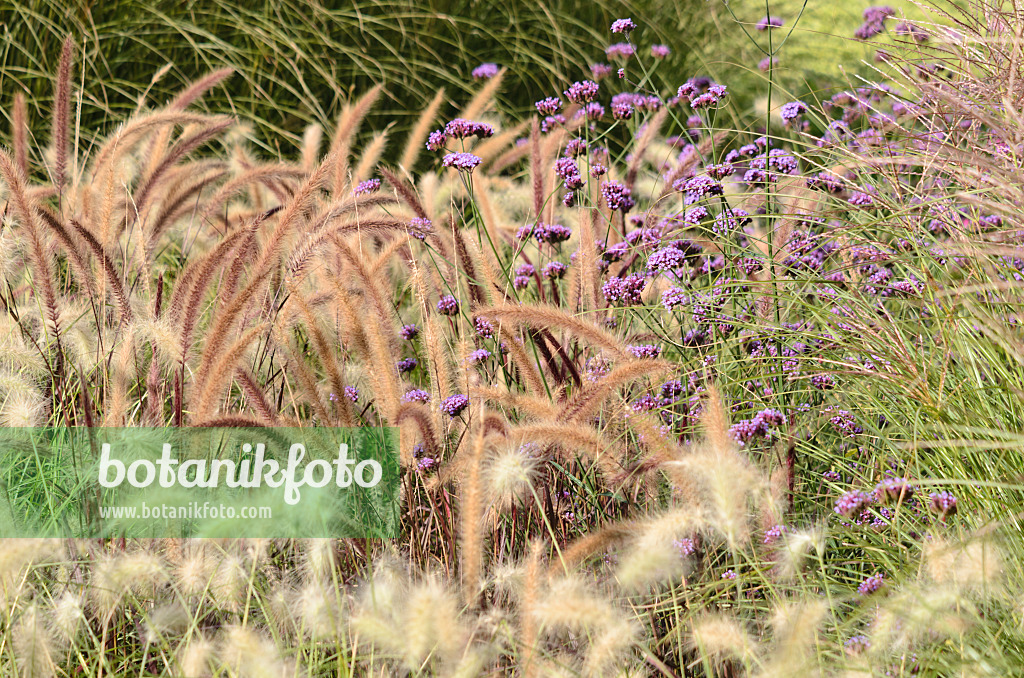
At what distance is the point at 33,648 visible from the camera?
141 cm

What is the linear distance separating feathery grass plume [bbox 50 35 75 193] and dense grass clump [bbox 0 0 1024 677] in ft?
0.04

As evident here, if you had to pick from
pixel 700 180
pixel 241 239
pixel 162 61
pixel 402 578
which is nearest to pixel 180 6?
pixel 162 61

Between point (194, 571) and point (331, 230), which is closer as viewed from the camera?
point (194, 571)

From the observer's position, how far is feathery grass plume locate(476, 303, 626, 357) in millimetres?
1659

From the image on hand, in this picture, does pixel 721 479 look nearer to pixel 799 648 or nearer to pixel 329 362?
pixel 799 648

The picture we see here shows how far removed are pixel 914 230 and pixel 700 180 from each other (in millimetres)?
435

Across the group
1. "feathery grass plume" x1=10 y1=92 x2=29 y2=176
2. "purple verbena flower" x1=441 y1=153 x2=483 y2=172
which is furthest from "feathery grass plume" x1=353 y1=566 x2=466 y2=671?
"feathery grass plume" x1=10 y1=92 x2=29 y2=176

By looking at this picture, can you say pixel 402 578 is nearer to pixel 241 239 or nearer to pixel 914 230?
pixel 241 239

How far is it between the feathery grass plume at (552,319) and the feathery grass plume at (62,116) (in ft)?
4.05

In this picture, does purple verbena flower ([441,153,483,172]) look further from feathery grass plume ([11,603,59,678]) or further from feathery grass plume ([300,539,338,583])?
feathery grass plume ([11,603,59,678])

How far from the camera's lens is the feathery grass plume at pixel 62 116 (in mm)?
2258

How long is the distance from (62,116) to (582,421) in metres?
1.45

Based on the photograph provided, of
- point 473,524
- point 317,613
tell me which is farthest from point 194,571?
point 473,524

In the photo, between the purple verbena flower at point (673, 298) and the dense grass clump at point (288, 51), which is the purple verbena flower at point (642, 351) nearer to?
the purple verbena flower at point (673, 298)
